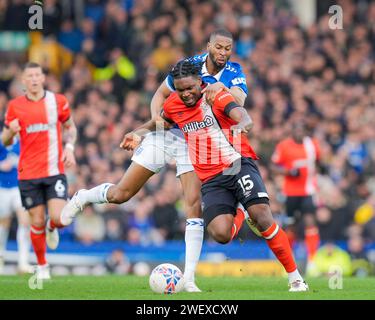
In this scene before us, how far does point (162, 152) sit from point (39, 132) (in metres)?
2.31

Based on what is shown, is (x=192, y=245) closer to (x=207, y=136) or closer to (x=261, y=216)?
(x=261, y=216)

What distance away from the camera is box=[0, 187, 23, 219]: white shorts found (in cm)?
1585

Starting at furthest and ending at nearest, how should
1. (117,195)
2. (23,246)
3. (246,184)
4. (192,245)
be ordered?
(23,246) < (117,195) < (192,245) < (246,184)

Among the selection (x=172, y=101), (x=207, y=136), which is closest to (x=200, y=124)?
(x=207, y=136)

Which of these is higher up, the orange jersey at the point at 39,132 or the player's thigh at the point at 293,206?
the orange jersey at the point at 39,132

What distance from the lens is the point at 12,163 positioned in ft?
50.9

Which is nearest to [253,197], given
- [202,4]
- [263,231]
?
[263,231]

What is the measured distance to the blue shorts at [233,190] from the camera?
10742 millimetres

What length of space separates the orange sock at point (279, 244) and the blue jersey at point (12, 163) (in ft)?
18.3

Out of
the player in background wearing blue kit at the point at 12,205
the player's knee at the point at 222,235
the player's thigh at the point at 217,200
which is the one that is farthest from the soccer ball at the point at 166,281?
the player in background wearing blue kit at the point at 12,205

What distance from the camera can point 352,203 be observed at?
1944cm

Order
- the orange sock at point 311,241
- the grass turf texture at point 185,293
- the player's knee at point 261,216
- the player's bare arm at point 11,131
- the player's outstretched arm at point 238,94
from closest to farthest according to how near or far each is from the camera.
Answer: the grass turf texture at point 185,293 < the player's knee at point 261,216 < the player's outstretched arm at point 238,94 < the player's bare arm at point 11,131 < the orange sock at point 311,241

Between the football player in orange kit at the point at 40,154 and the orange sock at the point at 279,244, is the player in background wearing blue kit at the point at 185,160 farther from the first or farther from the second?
the football player in orange kit at the point at 40,154

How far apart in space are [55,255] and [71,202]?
593 centimetres
